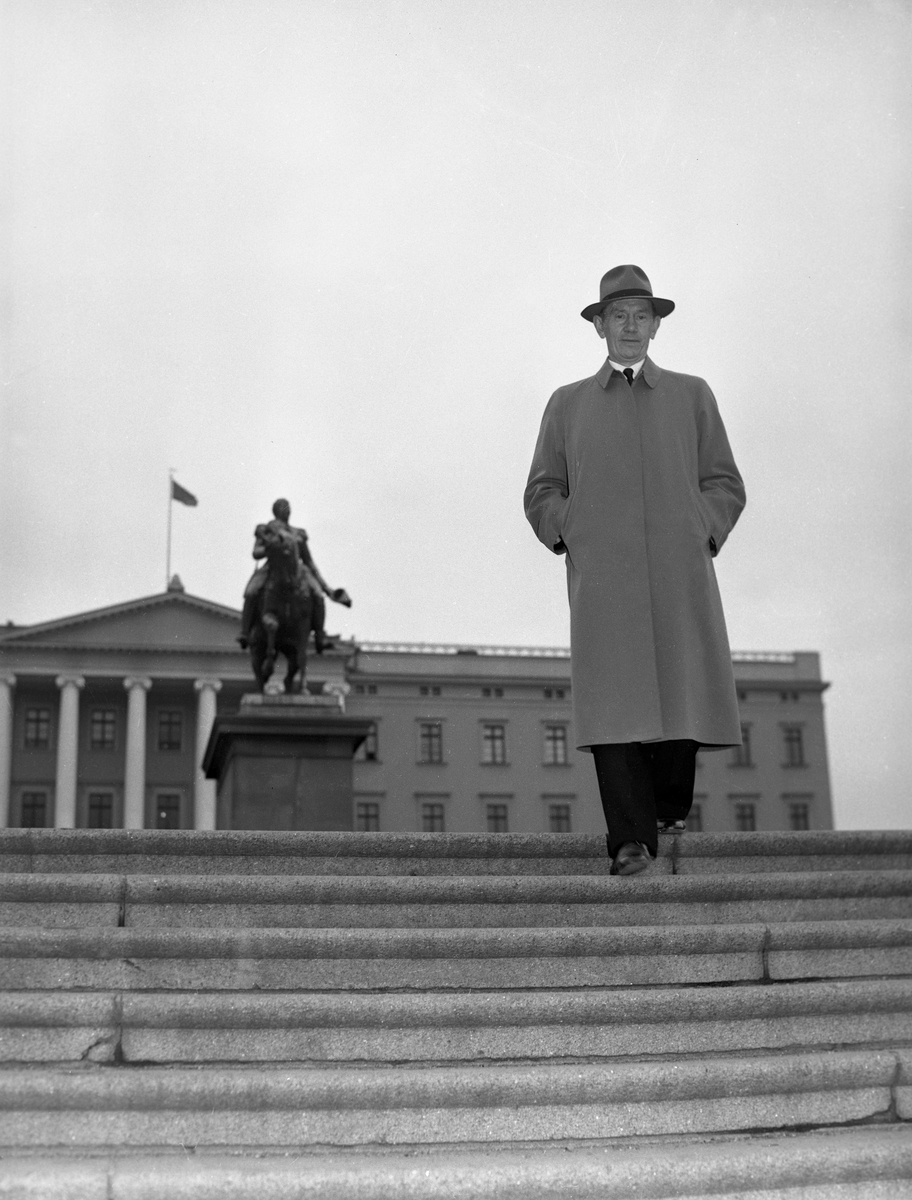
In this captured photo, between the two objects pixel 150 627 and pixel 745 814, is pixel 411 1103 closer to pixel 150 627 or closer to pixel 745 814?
pixel 150 627

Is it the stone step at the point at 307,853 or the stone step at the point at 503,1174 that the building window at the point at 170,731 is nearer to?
the stone step at the point at 307,853

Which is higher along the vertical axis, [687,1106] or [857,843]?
[857,843]

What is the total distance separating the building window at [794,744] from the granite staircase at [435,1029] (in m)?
58.9

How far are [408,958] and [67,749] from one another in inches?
2122

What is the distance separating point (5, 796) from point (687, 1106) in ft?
185

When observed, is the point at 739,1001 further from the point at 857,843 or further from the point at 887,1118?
the point at 857,843

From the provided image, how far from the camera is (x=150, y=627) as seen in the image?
57.3 metres

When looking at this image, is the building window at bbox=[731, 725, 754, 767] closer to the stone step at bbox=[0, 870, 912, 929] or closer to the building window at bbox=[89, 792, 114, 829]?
the building window at bbox=[89, 792, 114, 829]

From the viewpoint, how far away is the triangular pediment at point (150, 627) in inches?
2227

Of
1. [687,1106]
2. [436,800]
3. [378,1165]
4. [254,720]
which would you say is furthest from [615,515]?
[436,800]

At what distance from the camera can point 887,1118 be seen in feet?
12.7

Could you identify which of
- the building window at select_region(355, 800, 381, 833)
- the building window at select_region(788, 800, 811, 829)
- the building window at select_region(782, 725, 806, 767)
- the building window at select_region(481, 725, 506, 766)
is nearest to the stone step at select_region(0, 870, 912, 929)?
the building window at select_region(355, 800, 381, 833)

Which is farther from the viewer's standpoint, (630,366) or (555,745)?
(555,745)

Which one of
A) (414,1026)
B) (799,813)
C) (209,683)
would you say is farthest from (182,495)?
(414,1026)
